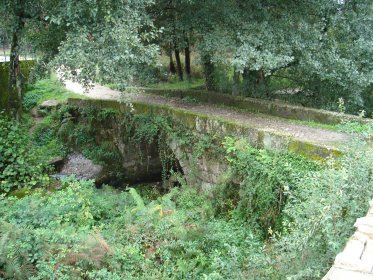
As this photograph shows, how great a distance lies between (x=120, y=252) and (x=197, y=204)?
9.49ft

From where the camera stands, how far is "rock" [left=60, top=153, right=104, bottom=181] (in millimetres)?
12462

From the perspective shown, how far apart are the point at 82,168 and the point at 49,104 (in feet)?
12.0

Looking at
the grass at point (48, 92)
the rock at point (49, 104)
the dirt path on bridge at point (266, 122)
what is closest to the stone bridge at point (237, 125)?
the dirt path on bridge at point (266, 122)

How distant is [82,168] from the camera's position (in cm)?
1279

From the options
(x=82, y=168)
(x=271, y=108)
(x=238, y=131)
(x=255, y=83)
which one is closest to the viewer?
(x=238, y=131)

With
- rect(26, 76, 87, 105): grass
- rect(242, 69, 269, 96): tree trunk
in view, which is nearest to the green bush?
rect(26, 76, 87, 105): grass

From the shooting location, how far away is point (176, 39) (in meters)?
11.1

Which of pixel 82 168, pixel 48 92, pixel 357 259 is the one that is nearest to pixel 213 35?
pixel 82 168

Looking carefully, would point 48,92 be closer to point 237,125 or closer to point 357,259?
point 237,125

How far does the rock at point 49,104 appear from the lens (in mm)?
14792

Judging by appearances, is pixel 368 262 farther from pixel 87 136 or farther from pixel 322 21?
pixel 87 136

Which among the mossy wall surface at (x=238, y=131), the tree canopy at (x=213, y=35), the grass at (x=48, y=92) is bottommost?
the mossy wall surface at (x=238, y=131)

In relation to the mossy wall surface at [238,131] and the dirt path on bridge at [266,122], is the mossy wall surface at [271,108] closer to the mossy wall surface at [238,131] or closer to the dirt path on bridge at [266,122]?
the dirt path on bridge at [266,122]

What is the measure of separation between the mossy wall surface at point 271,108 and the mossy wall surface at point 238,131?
214 centimetres
